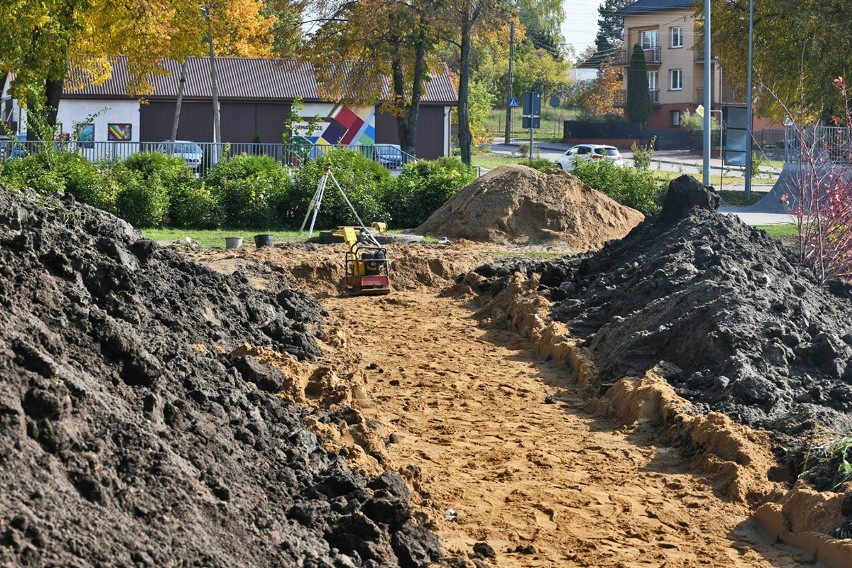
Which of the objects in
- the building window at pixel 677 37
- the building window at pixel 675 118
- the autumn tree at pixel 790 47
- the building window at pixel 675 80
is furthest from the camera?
the building window at pixel 675 80

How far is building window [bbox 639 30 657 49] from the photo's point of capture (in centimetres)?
7744

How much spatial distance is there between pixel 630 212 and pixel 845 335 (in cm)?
1308

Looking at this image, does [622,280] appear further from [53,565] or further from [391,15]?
[391,15]

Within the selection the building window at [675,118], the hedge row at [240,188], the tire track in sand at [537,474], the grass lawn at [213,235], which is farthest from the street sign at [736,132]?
the building window at [675,118]

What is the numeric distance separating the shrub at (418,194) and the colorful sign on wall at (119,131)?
2622 centimetres

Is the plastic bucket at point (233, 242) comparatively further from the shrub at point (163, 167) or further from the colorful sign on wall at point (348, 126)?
the colorful sign on wall at point (348, 126)

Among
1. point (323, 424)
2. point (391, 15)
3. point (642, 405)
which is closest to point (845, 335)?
point (642, 405)

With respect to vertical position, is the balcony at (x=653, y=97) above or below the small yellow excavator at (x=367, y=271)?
above

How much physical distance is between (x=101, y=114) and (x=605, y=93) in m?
39.7

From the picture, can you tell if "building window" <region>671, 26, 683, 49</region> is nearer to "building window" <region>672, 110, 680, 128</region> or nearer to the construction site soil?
"building window" <region>672, 110, 680, 128</region>

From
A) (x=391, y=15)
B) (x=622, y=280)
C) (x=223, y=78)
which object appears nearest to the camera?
(x=622, y=280)

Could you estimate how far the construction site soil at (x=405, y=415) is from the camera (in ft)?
17.0

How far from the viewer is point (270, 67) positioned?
171 feet

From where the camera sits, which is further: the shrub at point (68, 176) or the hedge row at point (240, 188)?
the hedge row at point (240, 188)
